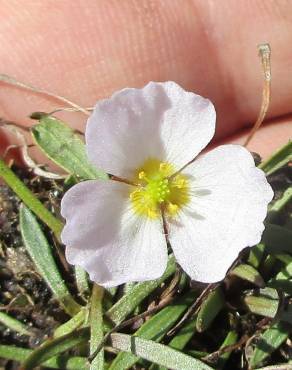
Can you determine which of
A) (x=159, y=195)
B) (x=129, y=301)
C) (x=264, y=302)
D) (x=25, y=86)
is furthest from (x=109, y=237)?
(x=25, y=86)

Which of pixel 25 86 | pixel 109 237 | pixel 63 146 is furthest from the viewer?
pixel 25 86

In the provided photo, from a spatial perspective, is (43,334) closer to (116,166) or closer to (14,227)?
(14,227)

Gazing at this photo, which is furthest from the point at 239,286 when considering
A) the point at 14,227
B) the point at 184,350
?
the point at 14,227

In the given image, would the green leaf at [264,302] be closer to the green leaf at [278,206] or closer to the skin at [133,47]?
the green leaf at [278,206]

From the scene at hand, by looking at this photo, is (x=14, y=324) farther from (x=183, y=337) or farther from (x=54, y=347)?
(x=183, y=337)

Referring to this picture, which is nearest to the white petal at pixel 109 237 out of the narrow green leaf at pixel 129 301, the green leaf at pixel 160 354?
the narrow green leaf at pixel 129 301

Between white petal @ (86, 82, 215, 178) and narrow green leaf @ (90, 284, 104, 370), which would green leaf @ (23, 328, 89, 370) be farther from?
white petal @ (86, 82, 215, 178)

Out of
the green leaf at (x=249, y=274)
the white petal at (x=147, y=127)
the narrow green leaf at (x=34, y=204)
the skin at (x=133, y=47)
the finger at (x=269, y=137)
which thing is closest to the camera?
the white petal at (x=147, y=127)
